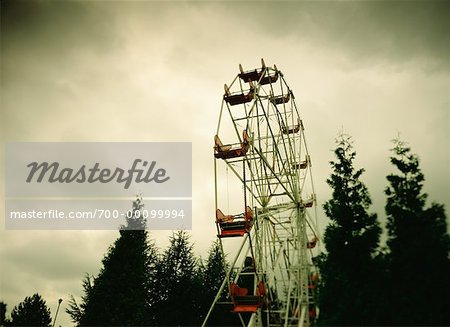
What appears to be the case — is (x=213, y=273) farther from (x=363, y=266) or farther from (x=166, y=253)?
(x=363, y=266)

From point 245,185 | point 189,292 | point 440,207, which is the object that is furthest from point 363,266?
point 189,292

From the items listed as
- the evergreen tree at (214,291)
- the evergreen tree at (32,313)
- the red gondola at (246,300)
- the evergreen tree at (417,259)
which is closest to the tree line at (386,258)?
the evergreen tree at (417,259)

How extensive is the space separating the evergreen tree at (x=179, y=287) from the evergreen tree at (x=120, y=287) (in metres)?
5.75

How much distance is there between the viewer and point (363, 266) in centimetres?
1184

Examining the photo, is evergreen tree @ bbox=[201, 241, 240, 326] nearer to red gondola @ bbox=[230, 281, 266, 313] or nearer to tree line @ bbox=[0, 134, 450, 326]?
red gondola @ bbox=[230, 281, 266, 313]

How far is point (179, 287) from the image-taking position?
30969 millimetres

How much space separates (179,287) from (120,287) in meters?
8.38

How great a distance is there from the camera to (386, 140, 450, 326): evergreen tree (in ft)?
31.0

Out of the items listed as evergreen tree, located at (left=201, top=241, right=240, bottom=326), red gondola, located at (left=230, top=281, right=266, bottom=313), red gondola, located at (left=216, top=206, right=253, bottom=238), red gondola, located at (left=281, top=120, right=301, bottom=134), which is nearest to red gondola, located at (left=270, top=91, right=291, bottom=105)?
red gondola, located at (left=281, top=120, right=301, bottom=134)

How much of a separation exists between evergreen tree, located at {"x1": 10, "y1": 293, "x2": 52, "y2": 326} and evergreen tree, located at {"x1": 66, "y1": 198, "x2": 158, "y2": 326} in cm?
1813

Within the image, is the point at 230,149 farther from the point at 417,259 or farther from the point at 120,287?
the point at 120,287

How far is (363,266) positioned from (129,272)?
17.4m

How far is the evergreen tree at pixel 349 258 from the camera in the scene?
425 inches

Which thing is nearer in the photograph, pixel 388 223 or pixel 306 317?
pixel 388 223
